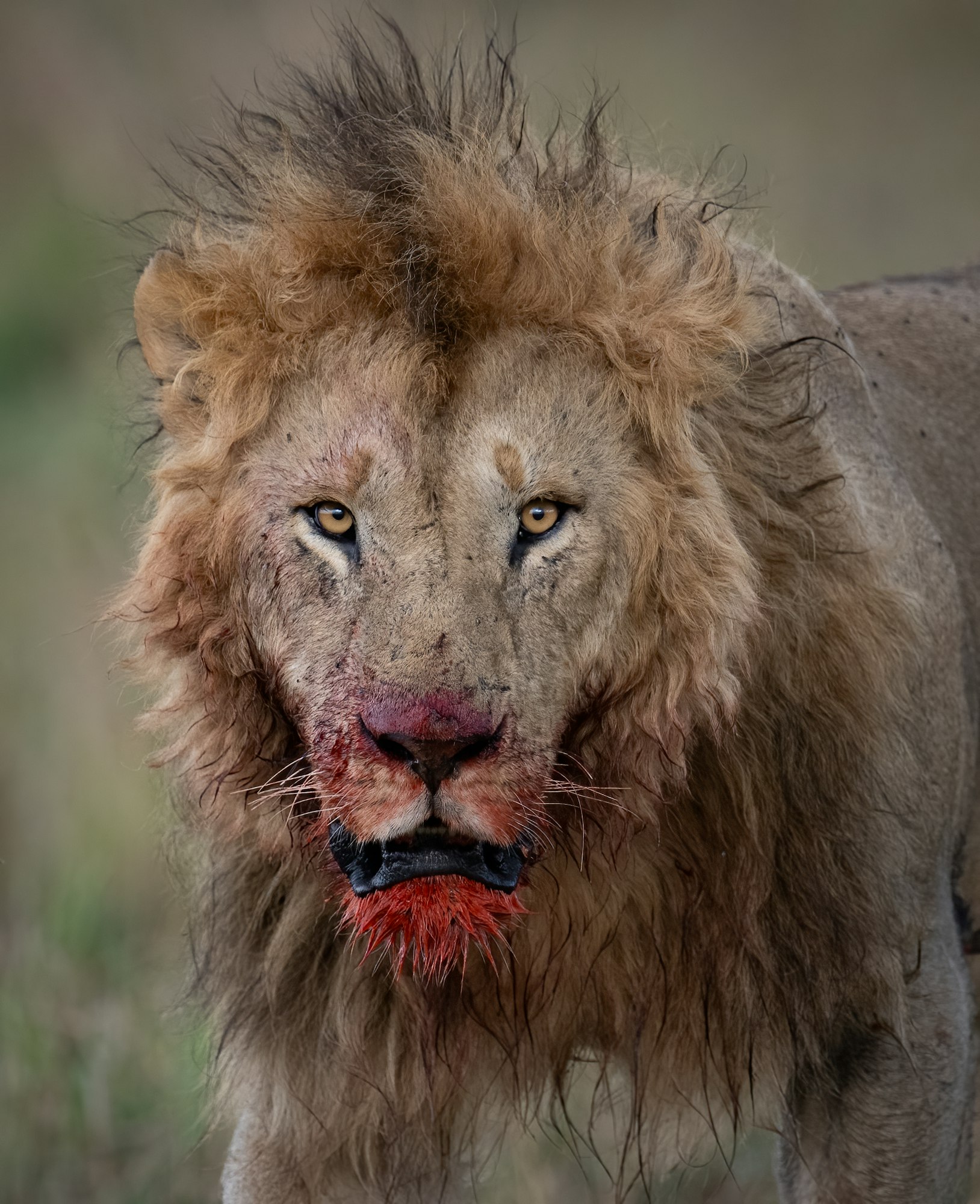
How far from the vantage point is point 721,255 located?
262cm

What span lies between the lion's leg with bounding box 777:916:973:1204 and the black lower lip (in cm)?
91

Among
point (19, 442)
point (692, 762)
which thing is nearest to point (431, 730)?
point (692, 762)

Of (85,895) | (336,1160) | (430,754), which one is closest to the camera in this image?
(430,754)

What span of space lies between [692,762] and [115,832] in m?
3.53

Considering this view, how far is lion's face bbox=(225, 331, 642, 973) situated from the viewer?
2229 millimetres

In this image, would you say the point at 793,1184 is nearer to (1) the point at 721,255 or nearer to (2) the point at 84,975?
(1) the point at 721,255

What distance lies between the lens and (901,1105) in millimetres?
2949

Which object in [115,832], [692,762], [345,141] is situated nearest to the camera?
[345,141]

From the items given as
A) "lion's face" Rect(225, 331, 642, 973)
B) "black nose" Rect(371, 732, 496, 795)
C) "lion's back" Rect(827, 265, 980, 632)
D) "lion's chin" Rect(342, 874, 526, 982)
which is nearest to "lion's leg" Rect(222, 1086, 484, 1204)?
"lion's chin" Rect(342, 874, 526, 982)

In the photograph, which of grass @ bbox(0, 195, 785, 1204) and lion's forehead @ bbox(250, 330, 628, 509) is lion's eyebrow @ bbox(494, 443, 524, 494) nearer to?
lion's forehead @ bbox(250, 330, 628, 509)

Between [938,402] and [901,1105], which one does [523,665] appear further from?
[938,402]

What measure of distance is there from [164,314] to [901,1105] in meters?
1.85

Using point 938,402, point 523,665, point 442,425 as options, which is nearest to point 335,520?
point 442,425

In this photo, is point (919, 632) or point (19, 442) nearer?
point (919, 632)
